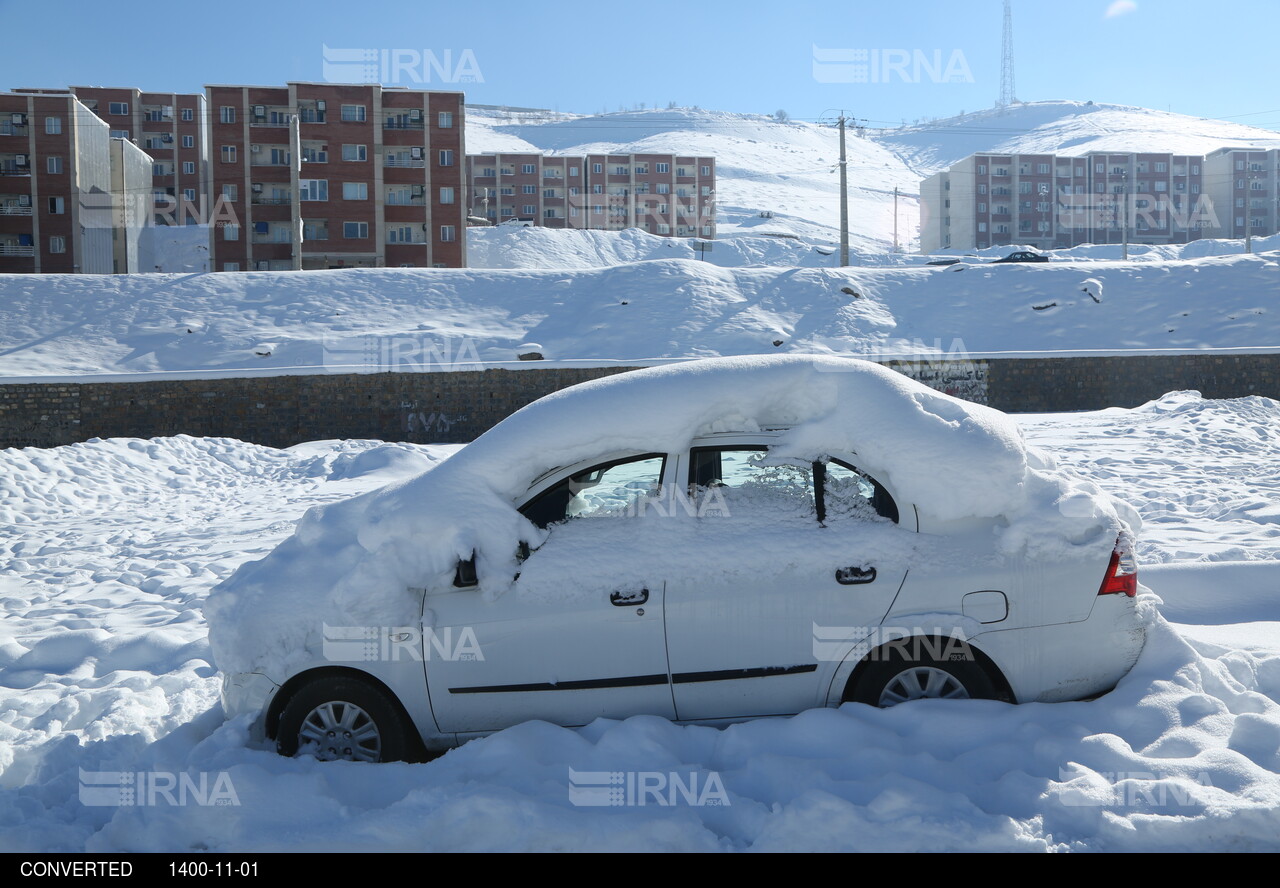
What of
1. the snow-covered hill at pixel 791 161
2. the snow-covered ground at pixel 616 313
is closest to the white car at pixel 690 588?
the snow-covered ground at pixel 616 313

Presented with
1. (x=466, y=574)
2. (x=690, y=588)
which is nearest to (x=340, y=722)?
(x=466, y=574)

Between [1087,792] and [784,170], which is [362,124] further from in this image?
[784,170]

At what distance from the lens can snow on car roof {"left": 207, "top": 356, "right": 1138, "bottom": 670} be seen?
13.3 feet

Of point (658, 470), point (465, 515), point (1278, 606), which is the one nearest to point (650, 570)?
point (658, 470)

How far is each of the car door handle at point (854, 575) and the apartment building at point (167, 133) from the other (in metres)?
79.6

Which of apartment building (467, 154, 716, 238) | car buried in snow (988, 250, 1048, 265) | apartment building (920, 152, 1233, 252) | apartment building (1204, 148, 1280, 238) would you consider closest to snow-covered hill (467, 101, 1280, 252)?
apartment building (467, 154, 716, 238)

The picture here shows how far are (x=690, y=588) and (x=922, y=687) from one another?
1.08 meters

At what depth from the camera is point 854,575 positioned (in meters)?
3.94

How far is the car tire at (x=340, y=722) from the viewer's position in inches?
158

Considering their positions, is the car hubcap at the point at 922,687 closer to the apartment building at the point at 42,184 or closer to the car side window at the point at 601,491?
the car side window at the point at 601,491

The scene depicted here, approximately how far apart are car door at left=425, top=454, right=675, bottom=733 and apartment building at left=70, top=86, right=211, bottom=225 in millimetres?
78950

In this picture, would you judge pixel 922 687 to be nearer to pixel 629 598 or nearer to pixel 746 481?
pixel 746 481

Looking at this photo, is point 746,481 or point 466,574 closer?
point 466,574

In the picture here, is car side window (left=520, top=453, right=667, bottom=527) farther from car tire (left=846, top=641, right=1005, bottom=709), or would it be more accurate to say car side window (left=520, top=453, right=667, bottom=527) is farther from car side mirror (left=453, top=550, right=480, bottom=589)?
car tire (left=846, top=641, right=1005, bottom=709)
